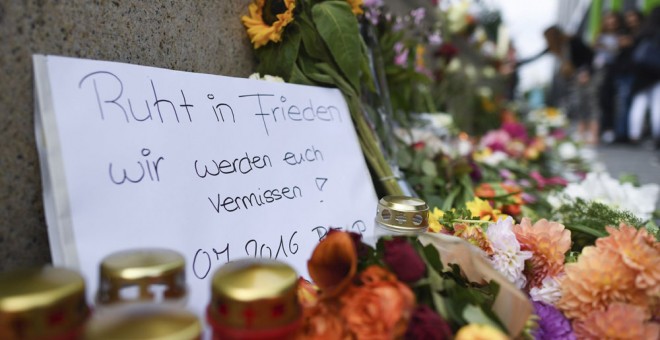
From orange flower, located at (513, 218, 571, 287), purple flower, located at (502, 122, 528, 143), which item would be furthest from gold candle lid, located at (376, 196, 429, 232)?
purple flower, located at (502, 122, 528, 143)

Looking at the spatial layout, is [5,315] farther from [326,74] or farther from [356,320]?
[326,74]

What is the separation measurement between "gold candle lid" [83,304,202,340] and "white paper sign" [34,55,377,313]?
19 centimetres

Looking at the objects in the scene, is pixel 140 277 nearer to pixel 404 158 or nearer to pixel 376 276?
pixel 376 276

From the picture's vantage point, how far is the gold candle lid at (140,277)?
320mm

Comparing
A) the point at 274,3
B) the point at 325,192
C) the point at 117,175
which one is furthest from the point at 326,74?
the point at 117,175

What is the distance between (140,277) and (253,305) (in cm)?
10

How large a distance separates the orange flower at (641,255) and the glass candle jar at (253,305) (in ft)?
1.22

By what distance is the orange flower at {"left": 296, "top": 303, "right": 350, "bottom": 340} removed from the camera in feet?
1.17

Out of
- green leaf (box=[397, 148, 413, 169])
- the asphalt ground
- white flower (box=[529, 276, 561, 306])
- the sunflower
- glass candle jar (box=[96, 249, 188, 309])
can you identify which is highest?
the sunflower

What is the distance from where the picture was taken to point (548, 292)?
0.51m

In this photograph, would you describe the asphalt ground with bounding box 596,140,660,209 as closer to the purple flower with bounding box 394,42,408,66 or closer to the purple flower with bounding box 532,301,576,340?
the purple flower with bounding box 394,42,408,66

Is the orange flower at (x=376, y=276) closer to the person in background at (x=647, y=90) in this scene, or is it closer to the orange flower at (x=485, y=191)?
the orange flower at (x=485, y=191)

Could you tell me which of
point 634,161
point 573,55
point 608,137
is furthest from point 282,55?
point 573,55

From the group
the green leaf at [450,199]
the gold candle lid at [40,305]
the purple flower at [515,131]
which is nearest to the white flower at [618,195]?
the green leaf at [450,199]
